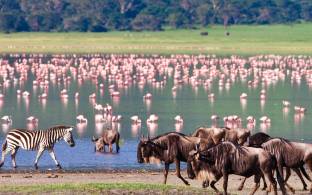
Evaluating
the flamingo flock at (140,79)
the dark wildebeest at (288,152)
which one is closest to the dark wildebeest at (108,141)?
the flamingo flock at (140,79)

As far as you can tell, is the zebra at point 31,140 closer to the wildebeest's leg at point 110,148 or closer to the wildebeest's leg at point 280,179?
the wildebeest's leg at point 110,148

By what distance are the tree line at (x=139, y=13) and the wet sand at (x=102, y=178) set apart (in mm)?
96574

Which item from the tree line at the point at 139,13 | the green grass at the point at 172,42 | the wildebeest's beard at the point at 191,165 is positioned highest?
the tree line at the point at 139,13

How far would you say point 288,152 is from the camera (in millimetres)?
20547

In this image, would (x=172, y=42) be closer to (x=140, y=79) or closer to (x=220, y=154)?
(x=140, y=79)

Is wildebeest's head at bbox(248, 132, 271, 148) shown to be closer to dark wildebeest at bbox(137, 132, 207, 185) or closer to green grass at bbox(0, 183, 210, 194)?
dark wildebeest at bbox(137, 132, 207, 185)

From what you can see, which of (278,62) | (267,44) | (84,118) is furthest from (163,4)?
(84,118)

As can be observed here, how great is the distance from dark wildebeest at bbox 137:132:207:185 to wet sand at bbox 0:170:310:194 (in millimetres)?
735

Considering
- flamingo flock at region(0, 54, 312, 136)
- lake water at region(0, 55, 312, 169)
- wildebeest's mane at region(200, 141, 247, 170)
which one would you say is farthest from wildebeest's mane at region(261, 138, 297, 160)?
flamingo flock at region(0, 54, 312, 136)

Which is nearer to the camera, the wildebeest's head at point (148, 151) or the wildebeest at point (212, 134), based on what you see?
the wildebeest's head at point (148, 151)

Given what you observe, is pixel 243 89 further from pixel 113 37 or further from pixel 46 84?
pixel 113 37

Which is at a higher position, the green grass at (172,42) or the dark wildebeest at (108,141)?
the green grass at (172,42)

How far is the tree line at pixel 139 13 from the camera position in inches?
4934

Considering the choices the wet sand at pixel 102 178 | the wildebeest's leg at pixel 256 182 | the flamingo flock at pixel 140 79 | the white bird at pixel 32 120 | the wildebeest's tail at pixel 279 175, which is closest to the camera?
the wildebeest's tail at pixel 279 175
